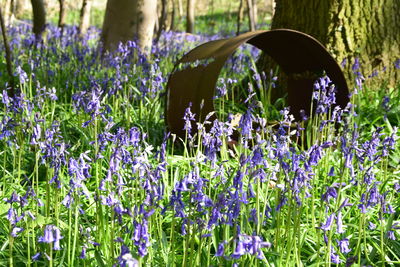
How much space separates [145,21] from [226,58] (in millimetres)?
3052

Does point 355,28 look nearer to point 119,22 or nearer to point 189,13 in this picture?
point 119,22

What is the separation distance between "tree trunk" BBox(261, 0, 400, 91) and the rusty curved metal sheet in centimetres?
39

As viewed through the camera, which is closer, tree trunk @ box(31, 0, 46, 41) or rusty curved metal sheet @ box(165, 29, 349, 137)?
rusty curved metal sheet @ box(165, 29, 349, 137)

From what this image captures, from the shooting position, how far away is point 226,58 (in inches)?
161

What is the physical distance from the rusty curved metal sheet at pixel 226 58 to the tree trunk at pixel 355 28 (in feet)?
1.27

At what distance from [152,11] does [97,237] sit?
472 centimetres

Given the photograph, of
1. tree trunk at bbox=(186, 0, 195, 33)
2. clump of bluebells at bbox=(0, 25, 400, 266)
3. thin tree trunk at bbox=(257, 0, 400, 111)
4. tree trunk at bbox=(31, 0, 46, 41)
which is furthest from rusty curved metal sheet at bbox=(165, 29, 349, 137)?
tree trunk at bbox=(186, 0, 195, 33)

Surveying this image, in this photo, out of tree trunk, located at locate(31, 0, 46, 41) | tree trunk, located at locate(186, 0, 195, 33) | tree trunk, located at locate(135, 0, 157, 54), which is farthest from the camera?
tree trunk, located at locate(186, 0, 195, 33)

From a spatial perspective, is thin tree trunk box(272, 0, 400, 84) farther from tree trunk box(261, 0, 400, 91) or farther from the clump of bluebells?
the clump of bluebells

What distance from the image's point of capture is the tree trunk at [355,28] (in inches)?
217

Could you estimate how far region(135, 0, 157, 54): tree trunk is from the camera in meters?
6.82

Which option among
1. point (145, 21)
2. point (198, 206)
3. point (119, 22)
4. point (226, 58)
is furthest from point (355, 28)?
point (198, 206)

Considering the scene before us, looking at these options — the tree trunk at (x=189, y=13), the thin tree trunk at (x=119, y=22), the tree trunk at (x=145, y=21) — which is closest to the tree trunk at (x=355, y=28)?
the tree trunk at (x=145, y=21)

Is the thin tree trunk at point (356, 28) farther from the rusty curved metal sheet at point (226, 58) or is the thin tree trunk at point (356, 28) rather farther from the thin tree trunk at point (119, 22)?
the thin tree trunk at point (119, 22)
